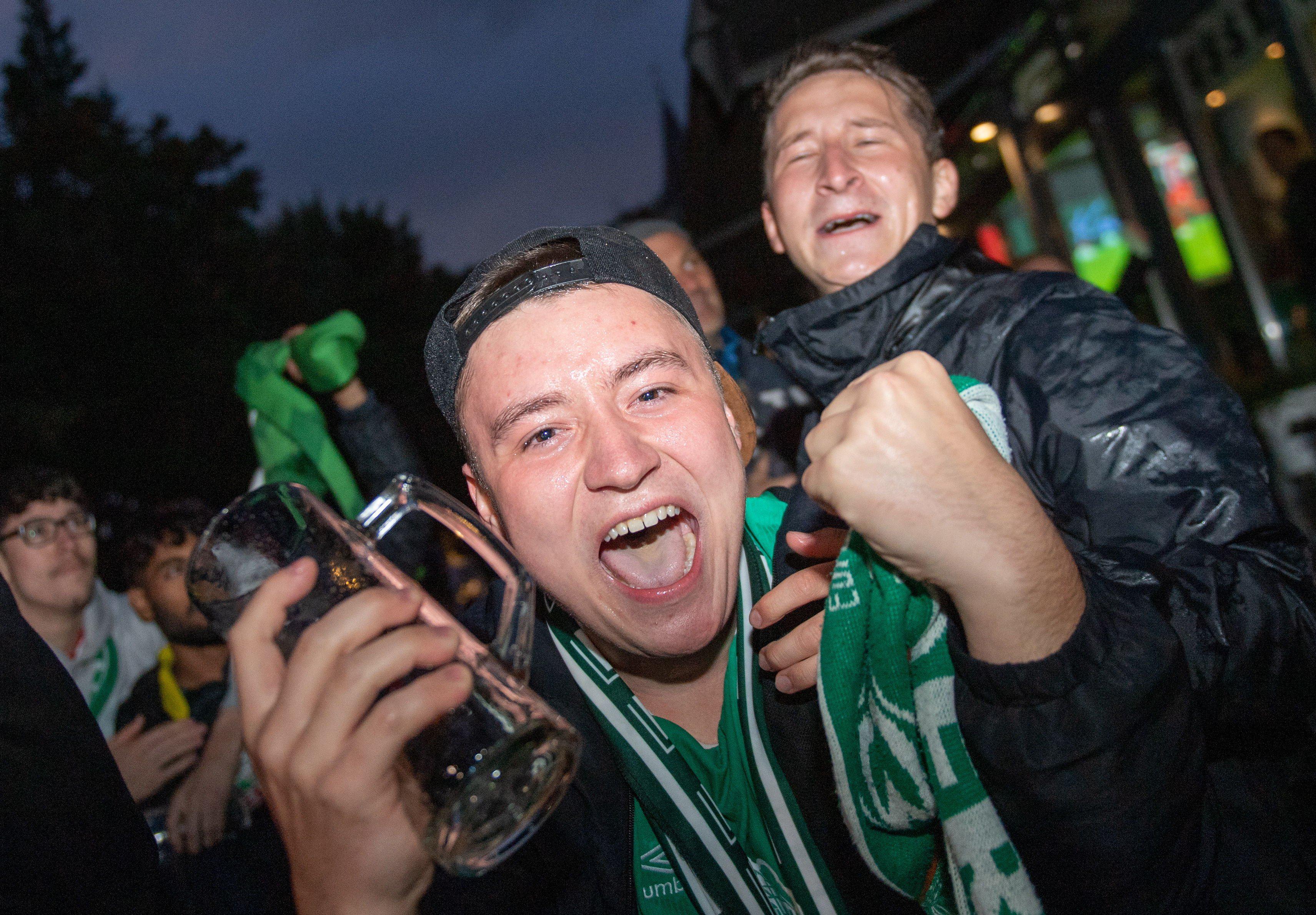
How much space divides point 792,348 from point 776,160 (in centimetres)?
66

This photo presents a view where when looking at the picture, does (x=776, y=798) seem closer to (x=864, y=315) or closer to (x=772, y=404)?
(x=864, y=315)

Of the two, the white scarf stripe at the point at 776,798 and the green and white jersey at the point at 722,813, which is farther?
the green and white jersey at the point at 722,813

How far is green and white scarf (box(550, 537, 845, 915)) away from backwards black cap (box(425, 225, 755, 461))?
59cm

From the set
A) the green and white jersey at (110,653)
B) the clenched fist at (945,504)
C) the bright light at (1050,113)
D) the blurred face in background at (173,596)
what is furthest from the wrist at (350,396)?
the bright light at (1050,113)

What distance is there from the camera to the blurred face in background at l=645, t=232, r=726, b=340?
13.3ft

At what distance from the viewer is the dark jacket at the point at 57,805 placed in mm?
1043

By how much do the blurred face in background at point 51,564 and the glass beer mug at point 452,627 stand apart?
3.57 m

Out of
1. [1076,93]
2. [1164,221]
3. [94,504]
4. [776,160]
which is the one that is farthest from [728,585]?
[94,504]

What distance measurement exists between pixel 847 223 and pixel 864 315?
399 millimetres

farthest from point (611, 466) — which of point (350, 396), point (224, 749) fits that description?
point (224, 749)

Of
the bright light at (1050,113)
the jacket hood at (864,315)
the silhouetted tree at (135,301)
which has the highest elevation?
the silhouetted tree at (135,301)

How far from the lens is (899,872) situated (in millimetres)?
1220

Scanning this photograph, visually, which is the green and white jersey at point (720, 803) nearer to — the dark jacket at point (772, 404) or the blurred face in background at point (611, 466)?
the blurred face in background at point (611, 466)

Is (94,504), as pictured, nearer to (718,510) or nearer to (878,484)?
(718,510)
